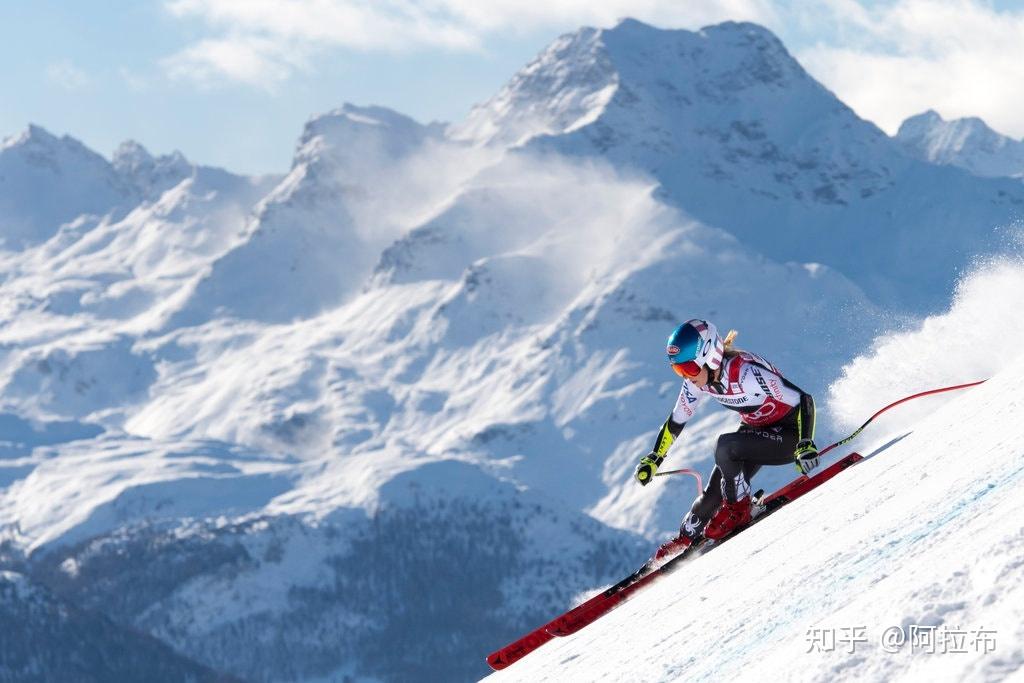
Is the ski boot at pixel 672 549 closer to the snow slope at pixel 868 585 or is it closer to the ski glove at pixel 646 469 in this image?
the ski glove at pixel 646 469

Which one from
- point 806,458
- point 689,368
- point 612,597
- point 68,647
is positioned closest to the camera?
point 612,597

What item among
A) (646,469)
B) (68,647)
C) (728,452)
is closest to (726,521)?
(728,452)

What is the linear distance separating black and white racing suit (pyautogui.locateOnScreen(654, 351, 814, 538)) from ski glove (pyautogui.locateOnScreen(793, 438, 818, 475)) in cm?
31

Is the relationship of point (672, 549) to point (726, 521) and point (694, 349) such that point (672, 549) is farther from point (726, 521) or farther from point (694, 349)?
point (694, 349)

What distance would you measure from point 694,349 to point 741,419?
0.86m

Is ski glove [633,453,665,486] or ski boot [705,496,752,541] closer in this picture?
ski boot [705,496,752,541]

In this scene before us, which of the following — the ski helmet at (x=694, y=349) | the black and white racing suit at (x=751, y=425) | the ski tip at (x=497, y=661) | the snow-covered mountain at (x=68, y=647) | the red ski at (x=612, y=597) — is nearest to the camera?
the red ski at (x=612, y=597)

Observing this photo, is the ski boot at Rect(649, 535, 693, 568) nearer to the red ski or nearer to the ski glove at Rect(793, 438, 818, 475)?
the red ski

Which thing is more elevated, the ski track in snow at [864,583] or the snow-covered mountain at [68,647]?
the snow-covered mountain at [68,647]

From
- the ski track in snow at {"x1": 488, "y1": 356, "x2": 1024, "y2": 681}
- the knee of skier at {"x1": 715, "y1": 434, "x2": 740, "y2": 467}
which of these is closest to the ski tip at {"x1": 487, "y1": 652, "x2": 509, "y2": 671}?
the ski track in snow at {"x1": 488, "y1": 356, "x2": 1024, "y2": 681}

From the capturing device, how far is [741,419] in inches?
584

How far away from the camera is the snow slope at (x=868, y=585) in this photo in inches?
264

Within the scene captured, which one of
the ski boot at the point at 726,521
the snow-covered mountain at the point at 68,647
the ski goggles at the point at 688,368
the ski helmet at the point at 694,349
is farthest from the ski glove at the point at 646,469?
the snow-covered mountain at the point at 68,647

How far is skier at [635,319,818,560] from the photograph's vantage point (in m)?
14.8
